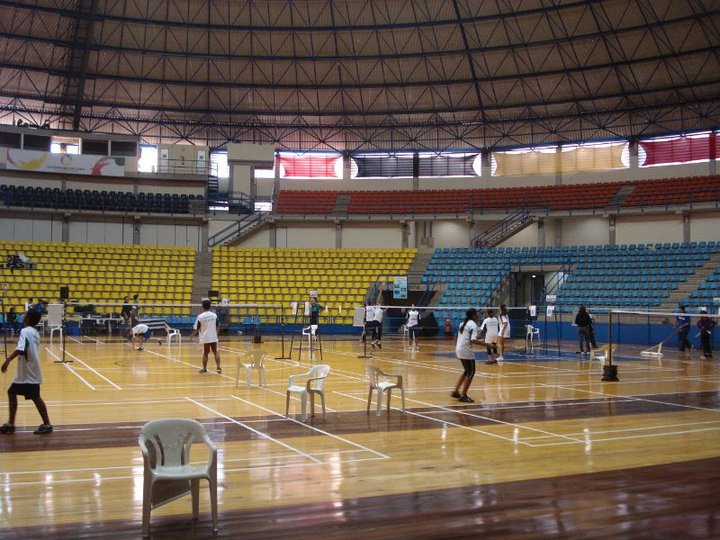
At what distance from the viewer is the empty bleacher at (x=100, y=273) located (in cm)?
3534

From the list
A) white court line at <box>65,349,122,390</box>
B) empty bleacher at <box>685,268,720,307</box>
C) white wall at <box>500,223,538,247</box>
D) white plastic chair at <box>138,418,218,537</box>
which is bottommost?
white court line at <box>65,349,122,390</box>

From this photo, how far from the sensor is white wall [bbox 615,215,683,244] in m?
40.7

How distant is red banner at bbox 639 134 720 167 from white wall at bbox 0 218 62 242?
117 feet

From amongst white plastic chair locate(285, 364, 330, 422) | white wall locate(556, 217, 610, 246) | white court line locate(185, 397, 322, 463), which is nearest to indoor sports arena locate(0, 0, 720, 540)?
white wall locate(556, 217, 610, 246)

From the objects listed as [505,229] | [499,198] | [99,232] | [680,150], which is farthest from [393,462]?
[680,150]

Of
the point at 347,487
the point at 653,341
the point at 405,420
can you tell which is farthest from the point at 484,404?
the point at 653,341

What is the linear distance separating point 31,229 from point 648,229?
118 ft

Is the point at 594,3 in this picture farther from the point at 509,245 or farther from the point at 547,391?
the point at 547,391

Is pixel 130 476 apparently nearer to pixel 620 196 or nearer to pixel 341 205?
pixel 341 205

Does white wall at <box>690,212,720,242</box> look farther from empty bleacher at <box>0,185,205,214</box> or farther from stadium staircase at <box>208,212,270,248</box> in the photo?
empty bleacher at <box>0,185,205,214</box>

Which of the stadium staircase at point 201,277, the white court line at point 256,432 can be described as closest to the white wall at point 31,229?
the stadium staircase at point 201,277

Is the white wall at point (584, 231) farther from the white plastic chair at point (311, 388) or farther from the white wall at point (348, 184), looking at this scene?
the white plastic chair at point (311, 388)

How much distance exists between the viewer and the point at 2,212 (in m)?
41.2

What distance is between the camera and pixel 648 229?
137 feet
